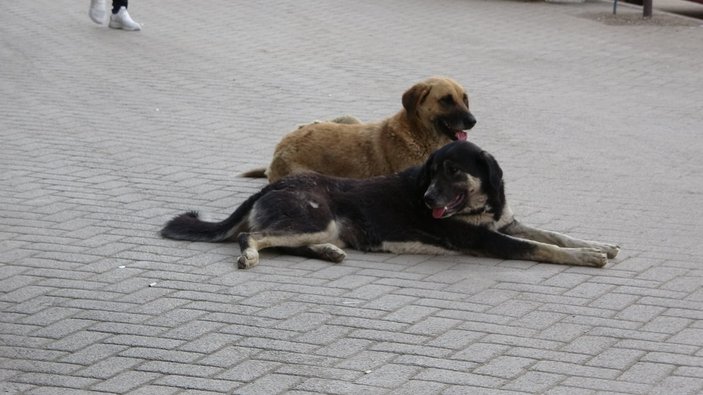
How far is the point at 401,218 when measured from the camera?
7723 millimetres

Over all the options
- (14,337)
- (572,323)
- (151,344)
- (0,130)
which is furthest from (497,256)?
(0,130)

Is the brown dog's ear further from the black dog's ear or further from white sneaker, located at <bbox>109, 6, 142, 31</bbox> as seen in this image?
white sneaker, located at <bbox>109, 6, 142, 31</bbox>

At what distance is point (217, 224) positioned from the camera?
7863mm

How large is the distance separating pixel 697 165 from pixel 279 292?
519 centimetres

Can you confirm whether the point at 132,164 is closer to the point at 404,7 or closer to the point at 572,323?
the point at 572,323

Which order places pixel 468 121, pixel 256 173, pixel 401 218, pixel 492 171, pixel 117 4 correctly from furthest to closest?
pixel 117 4, pixel 256 173, pixel 468 121, pixel 401 218, pixel 492 171

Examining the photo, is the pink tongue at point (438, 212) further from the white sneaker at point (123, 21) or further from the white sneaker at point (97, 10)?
the white sneaker at point (97, 10)

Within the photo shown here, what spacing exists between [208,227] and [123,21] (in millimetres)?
9386

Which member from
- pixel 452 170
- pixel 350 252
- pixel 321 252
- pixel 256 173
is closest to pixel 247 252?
pixel 321 252

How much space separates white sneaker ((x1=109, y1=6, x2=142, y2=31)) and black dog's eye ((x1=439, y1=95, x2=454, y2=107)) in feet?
29.1

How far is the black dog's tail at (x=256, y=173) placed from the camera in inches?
375

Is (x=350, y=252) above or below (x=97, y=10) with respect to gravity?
below

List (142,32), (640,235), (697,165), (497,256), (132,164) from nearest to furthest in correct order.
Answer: (497,256) < (640,235) < (132,164) < (697,165) < (142,32)

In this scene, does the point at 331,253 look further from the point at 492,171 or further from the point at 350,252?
the point at 492,171
